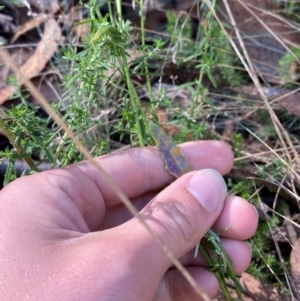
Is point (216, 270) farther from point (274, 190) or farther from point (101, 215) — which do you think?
point (274, 190)

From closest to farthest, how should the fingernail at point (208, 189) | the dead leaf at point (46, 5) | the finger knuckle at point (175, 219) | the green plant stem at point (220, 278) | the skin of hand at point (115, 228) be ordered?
the skin of hand at point (115, 228), the finger knuckle at point (175, 219), the fingernail at point (208, 189), the green plant stem at point (220, 278), the dead leaf at point (46, 5)

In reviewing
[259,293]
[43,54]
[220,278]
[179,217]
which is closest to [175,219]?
[179,217]

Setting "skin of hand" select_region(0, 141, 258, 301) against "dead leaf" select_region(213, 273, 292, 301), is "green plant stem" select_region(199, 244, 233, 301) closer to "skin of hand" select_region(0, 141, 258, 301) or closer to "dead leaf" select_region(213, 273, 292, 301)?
"skin of hand" select_region(0, 141, 258, 301)

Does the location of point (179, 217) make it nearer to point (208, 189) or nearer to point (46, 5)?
point (208, 189)

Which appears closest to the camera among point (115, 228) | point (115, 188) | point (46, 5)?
point (115, 188)

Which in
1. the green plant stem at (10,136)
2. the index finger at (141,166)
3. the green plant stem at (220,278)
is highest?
the green plant stem at (10,136)

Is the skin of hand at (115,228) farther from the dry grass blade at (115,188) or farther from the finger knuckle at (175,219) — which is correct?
the dry grass blade at (115,188)

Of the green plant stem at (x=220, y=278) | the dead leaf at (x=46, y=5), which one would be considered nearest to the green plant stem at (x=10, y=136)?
the green plant stem at (x=220, y=278)

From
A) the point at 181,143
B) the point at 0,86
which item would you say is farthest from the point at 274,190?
the point at 0,86
